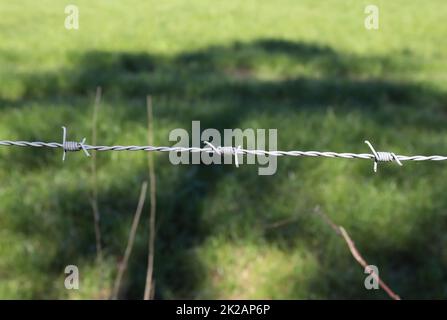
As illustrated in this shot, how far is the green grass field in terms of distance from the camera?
6.50ft

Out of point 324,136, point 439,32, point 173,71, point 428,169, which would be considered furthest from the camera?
point 439,32

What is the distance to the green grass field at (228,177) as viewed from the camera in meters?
1.98

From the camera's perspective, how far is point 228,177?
2525 mm

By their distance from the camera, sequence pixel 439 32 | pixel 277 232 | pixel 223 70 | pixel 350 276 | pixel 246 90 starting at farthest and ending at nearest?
pixel 439 32
pixel 223 70
pixel 246 90
pixel 277 232
pixel 350 276

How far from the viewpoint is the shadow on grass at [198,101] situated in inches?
81.0

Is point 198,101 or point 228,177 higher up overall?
point 198,101

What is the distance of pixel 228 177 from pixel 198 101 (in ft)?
3.58

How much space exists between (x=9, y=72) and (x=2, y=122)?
1170 millimetres

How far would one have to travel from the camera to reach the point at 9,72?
398 centimetres

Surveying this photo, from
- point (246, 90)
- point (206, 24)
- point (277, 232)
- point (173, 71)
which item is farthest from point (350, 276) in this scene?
point (206, 24)

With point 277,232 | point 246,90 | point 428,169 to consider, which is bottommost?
point 277,232

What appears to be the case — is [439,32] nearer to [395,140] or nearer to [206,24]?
[206,24]

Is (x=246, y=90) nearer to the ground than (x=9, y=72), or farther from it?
nearer to the ground

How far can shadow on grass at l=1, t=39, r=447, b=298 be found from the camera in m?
2.06
